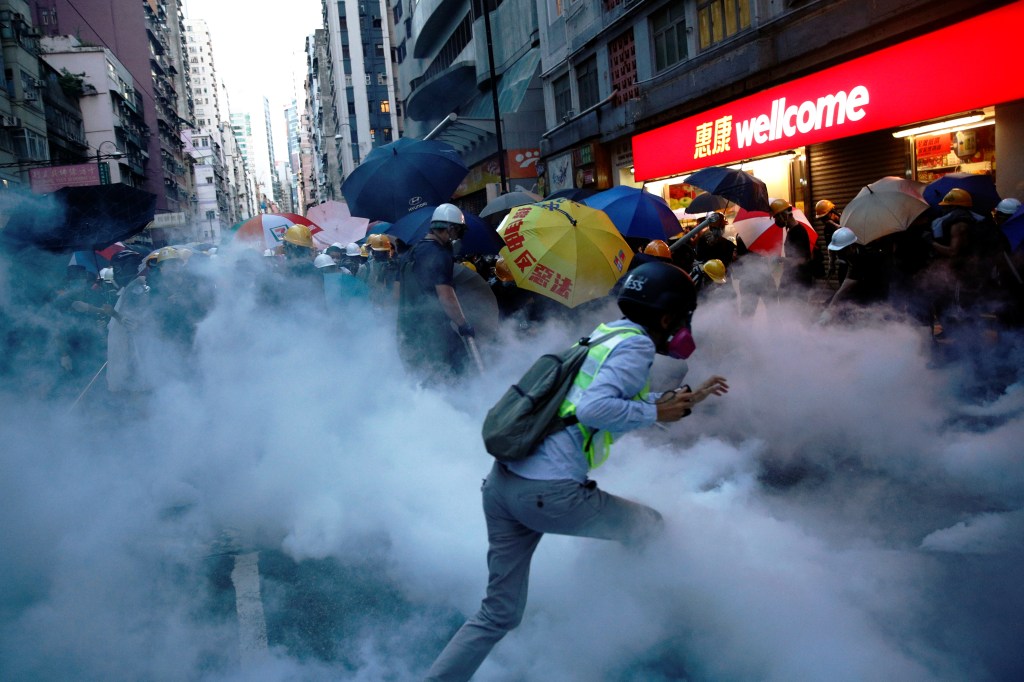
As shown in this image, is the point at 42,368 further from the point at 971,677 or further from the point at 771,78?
the point at 771,78

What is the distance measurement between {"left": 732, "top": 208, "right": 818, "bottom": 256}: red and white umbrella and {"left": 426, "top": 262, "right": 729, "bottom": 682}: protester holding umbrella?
18.8 feet

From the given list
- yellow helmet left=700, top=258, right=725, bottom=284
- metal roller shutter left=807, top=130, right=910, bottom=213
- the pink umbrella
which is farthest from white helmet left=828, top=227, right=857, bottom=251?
the pink umbrella

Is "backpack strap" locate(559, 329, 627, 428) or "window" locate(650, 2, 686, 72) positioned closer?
"backpack strap" locate(559, 329, 627, 428)

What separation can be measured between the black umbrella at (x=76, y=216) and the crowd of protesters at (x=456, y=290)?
0.92m

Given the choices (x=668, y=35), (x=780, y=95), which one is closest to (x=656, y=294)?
(x=780, y=95)

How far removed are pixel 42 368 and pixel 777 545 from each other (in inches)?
273

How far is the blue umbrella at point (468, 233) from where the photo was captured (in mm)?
7055

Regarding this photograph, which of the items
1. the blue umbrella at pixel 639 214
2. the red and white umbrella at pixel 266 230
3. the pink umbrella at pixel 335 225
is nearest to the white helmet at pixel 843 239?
the blue umbrella at pixel 639 214

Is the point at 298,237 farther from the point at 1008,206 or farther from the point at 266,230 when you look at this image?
the point at 1008,206

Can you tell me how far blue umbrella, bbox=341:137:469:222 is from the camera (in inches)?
327

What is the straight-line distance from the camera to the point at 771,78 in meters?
12.3

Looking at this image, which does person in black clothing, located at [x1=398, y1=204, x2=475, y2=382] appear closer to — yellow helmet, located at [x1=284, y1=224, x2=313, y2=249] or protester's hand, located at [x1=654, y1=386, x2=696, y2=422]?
yellow helmet, located at [x1=284, y1=224, x2=313, y2=249]

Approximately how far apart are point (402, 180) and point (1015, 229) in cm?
546

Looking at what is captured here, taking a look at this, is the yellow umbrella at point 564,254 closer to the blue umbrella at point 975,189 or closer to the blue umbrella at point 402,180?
the blue umbrella at point 402,180
